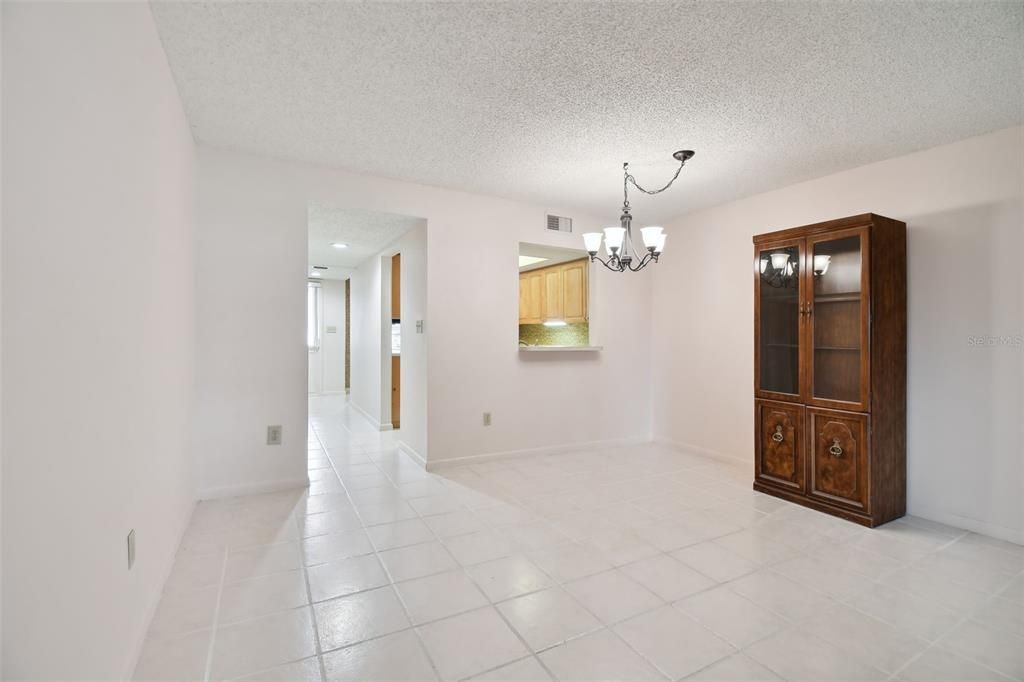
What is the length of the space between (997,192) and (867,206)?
706 mm

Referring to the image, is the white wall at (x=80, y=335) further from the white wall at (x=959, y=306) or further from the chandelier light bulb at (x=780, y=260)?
the white wall at (x=959, y=306)

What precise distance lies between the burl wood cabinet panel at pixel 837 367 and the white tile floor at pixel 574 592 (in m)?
0.24

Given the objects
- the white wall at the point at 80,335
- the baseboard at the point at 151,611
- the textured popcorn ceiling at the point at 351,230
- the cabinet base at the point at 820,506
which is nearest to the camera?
the white wall at the point at 80,335

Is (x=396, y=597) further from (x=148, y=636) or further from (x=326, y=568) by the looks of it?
(x=148, y=636)

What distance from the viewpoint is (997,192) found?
116 inches

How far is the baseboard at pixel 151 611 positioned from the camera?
1.63 metres

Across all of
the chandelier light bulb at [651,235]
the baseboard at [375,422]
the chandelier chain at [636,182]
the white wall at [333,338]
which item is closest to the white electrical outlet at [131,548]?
the chandelier light bulb at [651,235]

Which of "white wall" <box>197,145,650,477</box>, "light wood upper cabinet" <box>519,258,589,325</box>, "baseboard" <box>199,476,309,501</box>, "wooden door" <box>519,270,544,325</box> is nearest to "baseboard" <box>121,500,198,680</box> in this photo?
"baseboard" <box>199,476,309,501</box>

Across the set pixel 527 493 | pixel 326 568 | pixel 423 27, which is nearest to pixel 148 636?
pixel 326 568

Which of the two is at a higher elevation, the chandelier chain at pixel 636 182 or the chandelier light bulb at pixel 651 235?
the chandelier chain at pixel 636 182

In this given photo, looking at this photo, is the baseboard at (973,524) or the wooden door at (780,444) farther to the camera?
the wooden door at (780,444)

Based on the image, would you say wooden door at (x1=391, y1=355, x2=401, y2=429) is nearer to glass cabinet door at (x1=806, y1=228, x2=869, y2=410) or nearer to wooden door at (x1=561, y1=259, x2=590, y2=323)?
wooden door at (x1=561, y1=259, x2=590, y2=323)

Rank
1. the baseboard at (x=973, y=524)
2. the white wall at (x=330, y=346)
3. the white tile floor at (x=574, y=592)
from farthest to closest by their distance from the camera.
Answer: the white wall at (x=330, y=346)
the baseboard at (x=973, y=524)
the white tile floor at (x=574, y=592)
